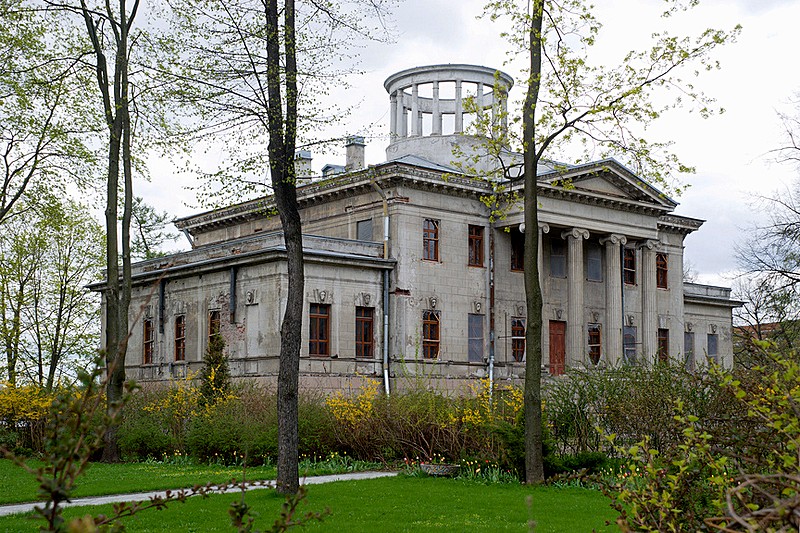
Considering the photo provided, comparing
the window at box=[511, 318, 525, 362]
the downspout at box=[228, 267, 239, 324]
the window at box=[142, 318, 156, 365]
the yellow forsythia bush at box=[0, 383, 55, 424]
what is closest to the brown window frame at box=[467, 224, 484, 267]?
the window at box=[511, 318, 525, 362]

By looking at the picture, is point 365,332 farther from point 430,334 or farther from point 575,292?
point 575,292

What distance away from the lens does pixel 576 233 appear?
134 feet

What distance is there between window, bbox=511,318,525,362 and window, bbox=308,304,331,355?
8.69 meters

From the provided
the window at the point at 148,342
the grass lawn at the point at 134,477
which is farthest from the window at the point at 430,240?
the grass lawn at the point at 134,477

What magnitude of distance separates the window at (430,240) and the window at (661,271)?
14476mm

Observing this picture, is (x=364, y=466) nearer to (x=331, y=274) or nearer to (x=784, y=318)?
(x=331, y=274)

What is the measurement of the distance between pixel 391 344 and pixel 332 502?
21173 mm

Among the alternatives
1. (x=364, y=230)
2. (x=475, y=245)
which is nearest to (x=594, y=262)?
(x=475, y=245)

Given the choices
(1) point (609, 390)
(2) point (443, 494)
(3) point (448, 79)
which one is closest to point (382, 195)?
(3) point (448, 79)

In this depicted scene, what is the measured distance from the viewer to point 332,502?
1586 centimetres

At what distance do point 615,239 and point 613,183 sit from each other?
2430 millimetres

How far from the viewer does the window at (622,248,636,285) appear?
45.3m

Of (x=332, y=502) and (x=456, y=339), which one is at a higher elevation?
(x=456, y=339)

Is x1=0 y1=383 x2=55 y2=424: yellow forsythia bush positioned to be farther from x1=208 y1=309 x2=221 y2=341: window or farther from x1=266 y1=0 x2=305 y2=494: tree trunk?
x1=266 y1=0 x2=305 y2=494: tree trunk
